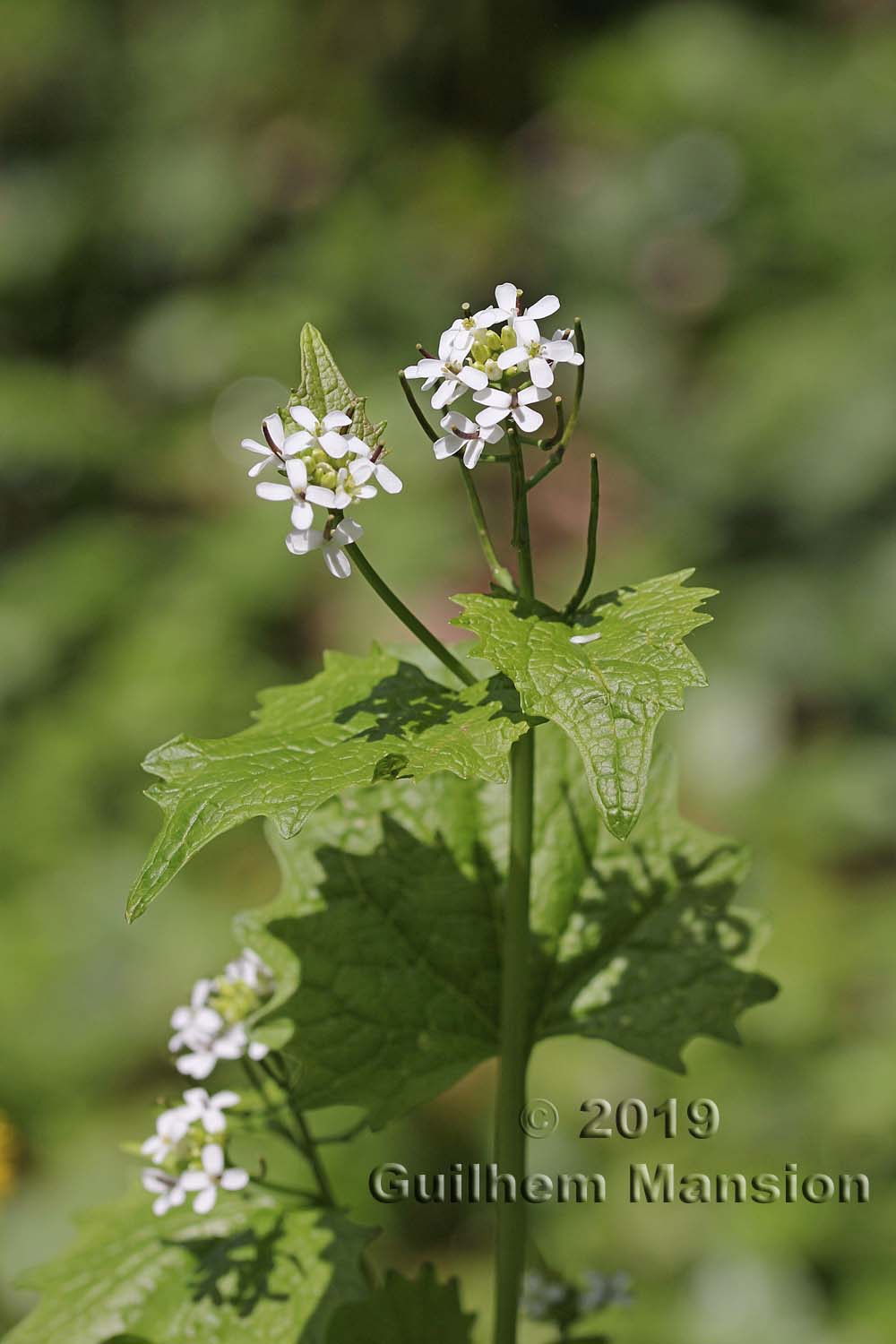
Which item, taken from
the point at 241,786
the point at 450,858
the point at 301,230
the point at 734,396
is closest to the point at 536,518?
the point at 734,396

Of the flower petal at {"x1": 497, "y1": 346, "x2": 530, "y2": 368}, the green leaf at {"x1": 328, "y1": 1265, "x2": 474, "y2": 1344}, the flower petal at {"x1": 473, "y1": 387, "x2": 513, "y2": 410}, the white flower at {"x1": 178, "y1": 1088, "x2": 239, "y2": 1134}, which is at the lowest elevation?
the green leaf at {"x1": 328, "y1": 1265, "x2": 474, "y2": 1344}

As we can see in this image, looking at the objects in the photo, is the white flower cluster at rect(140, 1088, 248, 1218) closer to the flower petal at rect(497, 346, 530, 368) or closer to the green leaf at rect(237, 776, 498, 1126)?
the green leaf at rect(237, 776, 498, 1126)

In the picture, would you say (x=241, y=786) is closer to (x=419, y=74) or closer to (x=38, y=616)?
(x=38, y=616)

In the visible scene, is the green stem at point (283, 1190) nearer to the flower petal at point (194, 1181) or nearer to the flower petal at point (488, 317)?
the flower petal at point (194, 1181)

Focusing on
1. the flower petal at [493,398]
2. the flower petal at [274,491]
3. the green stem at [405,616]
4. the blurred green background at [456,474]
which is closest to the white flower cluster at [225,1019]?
the green stem at [405,616]

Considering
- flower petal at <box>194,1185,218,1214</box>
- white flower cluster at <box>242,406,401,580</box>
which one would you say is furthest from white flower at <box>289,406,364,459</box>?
flower petal at <box>194,1185,218,1214</box>

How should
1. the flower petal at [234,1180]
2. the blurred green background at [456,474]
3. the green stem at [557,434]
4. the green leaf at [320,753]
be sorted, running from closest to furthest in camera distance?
the green leaf at [320,753], the green stem at [557,434], the flower petal at [234,1180], the blurred green background at [456,474]
